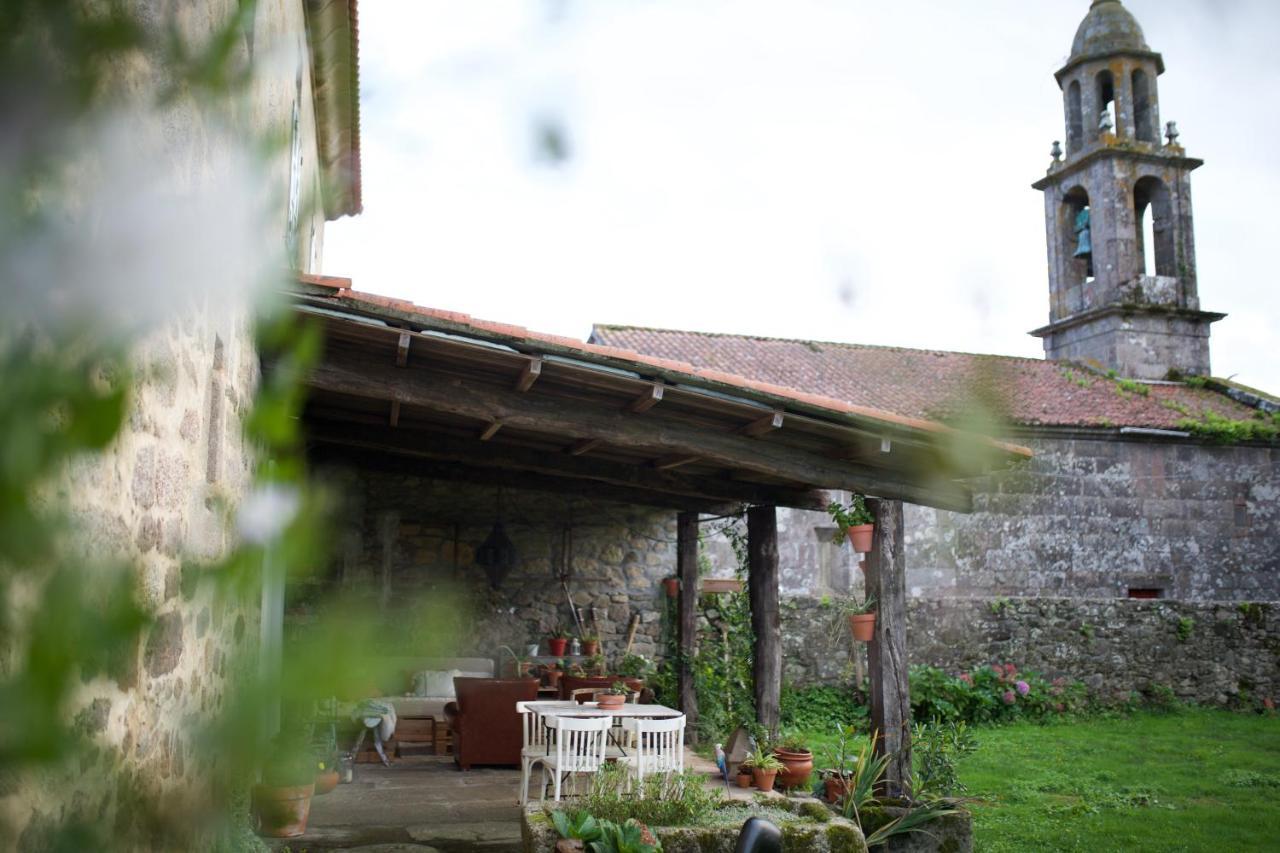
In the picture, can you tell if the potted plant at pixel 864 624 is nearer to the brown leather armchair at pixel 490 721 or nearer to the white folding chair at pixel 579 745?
the white folding chair at pixel 579 745

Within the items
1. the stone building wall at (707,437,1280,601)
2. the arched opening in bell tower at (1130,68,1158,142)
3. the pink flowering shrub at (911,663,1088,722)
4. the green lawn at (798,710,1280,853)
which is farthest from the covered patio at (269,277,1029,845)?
the arched opening in bell tower at (1130,68,1158,142)

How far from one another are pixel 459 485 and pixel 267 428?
10.4 metres

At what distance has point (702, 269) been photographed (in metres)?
1.29

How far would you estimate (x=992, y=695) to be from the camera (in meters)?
12.0

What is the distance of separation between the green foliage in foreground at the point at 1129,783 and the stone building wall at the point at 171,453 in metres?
5.35

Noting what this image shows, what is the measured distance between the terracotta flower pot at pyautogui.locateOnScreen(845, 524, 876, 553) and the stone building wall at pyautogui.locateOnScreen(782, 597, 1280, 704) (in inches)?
221

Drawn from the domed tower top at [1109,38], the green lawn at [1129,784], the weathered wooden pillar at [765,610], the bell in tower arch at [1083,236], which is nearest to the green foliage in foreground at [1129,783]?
the green lawn at [1129,784]

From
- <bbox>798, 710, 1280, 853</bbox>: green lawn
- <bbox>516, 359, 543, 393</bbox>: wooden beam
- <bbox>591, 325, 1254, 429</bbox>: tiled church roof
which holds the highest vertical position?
<bbox>591, 325, 1254, 429</bbox>: tiled church roof

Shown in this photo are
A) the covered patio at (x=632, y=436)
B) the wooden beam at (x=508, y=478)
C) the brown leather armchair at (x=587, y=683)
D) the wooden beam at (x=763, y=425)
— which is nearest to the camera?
the covered patio at (x=632, y=436)

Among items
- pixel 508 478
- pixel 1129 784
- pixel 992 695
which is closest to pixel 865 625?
pixel 1129 784

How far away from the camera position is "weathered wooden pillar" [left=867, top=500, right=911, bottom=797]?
6246mm

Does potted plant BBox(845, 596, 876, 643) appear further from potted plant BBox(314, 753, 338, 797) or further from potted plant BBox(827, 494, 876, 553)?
potted plant BBox(314, 753, 338, 797)

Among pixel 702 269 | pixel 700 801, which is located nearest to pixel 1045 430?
pixel 700 801

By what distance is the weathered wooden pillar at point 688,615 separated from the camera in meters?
9.37
